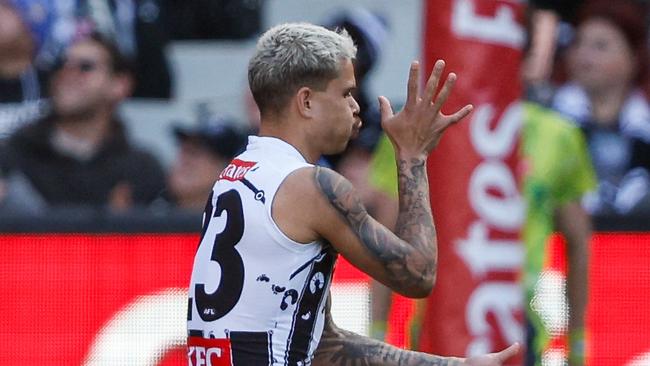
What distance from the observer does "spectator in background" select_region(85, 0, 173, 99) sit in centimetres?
699

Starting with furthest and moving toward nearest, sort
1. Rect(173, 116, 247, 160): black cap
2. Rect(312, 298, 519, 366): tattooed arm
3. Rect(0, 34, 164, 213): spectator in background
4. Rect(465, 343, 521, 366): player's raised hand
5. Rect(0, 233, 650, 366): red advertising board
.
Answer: Rect(173, 116, 247, 160): black cap < Rect(0, 34, 164, 213): spectator in background < Rect(0, 233, 650, 366): red advertising board < Rect(312, 298, 519, 366): tattooed arm < Rect(465, 343, 521, 366): player's raised hand

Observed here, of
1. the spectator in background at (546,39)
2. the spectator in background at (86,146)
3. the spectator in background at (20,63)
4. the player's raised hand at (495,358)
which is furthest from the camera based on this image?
the spectator in background at (546,39)

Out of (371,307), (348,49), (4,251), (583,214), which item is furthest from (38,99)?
(348,49)

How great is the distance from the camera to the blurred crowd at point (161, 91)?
675cm

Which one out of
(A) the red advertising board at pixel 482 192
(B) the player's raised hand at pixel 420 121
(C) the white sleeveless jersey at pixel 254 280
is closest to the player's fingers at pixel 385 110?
(B) the player's raised hand at pixel 420 121

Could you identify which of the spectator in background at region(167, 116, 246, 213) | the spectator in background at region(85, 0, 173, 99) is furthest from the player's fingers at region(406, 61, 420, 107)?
the spectator in background at region(85, 0, 173, 99)

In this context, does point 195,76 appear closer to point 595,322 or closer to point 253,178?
point 595,322

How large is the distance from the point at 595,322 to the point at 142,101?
8.45 ft

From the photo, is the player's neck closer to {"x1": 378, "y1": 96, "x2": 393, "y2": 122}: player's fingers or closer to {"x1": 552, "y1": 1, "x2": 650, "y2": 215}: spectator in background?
{"x1": 378, "y1": 96, "x2": 393, "y2": 122}: player's fingers

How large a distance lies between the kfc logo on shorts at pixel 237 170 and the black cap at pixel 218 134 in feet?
11.8

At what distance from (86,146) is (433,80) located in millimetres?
3808

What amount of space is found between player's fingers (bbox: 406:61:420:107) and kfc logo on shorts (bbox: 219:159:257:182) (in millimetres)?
416

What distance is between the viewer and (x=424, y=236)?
10.8 ft

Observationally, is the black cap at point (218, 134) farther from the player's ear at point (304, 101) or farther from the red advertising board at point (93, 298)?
the player's ear at point (304, 101)
